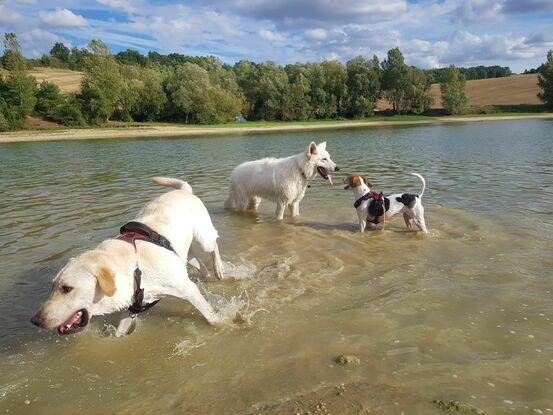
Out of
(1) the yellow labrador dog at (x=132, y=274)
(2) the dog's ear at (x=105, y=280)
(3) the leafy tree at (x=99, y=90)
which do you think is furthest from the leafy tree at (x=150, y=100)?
(2) the dog's ear at (x=105, y=280)

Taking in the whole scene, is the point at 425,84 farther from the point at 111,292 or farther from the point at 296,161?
the point at 111,292

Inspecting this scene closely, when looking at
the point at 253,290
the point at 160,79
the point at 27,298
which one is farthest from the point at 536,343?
the point at 160,79

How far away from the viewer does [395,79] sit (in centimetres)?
8712

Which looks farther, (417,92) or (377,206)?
(417,92)

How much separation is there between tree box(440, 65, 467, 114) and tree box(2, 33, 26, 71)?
80606mm

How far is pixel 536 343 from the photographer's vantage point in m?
4.30

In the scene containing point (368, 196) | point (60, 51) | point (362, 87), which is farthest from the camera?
point (60, 51)

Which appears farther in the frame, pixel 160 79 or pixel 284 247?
pixel 160 79

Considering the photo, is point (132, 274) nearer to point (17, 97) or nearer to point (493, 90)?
point (17, 97)

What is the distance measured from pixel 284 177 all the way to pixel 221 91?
225 ft

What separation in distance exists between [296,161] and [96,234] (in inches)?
199

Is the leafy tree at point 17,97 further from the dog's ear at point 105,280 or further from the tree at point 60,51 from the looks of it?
the tree at point 60,51

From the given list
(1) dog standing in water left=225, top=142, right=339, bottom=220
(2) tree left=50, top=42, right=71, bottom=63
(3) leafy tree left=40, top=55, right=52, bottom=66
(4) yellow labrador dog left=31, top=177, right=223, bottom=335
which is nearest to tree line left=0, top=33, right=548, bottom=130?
(3) leafy tree left=40, top=55, right=52, bottom=66

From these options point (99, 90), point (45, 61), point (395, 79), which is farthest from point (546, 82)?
point (45, 61)
